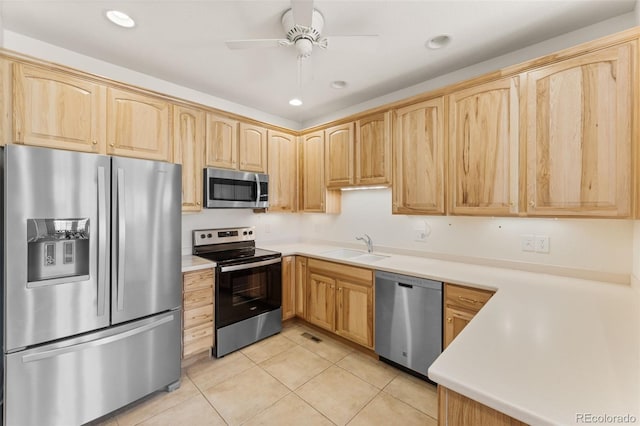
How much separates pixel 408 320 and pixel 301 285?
1.29 meters

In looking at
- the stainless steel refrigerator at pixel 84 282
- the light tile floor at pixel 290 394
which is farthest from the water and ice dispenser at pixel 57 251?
the light tile floor at pixel 290 394

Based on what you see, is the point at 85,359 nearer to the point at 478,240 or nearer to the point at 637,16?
the point at 478,240

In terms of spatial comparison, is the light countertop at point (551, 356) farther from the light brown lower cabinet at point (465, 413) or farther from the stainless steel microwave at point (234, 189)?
the stainless steel microwave at point (234, 189)

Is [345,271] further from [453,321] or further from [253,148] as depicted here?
[253,148]

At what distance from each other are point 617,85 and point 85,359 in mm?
3507

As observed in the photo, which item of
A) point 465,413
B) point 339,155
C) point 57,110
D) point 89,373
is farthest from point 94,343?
point 339,155

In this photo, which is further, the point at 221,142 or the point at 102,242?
the point at 221,142

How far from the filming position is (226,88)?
9.26 feet

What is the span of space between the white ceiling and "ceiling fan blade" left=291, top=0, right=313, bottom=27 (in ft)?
0.75

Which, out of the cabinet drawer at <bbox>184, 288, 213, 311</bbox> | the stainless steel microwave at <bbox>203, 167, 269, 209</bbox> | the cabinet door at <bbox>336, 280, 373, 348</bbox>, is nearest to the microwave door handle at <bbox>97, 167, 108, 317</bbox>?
the cabinet drawer at <bbox>184, 288, 213, 311</bbox>

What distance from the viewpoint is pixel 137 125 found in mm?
2236

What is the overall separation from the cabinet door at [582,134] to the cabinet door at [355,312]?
1.43m

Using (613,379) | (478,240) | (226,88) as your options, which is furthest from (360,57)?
(613,379)

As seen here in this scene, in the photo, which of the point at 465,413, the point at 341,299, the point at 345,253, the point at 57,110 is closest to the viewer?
the point at 465,413
